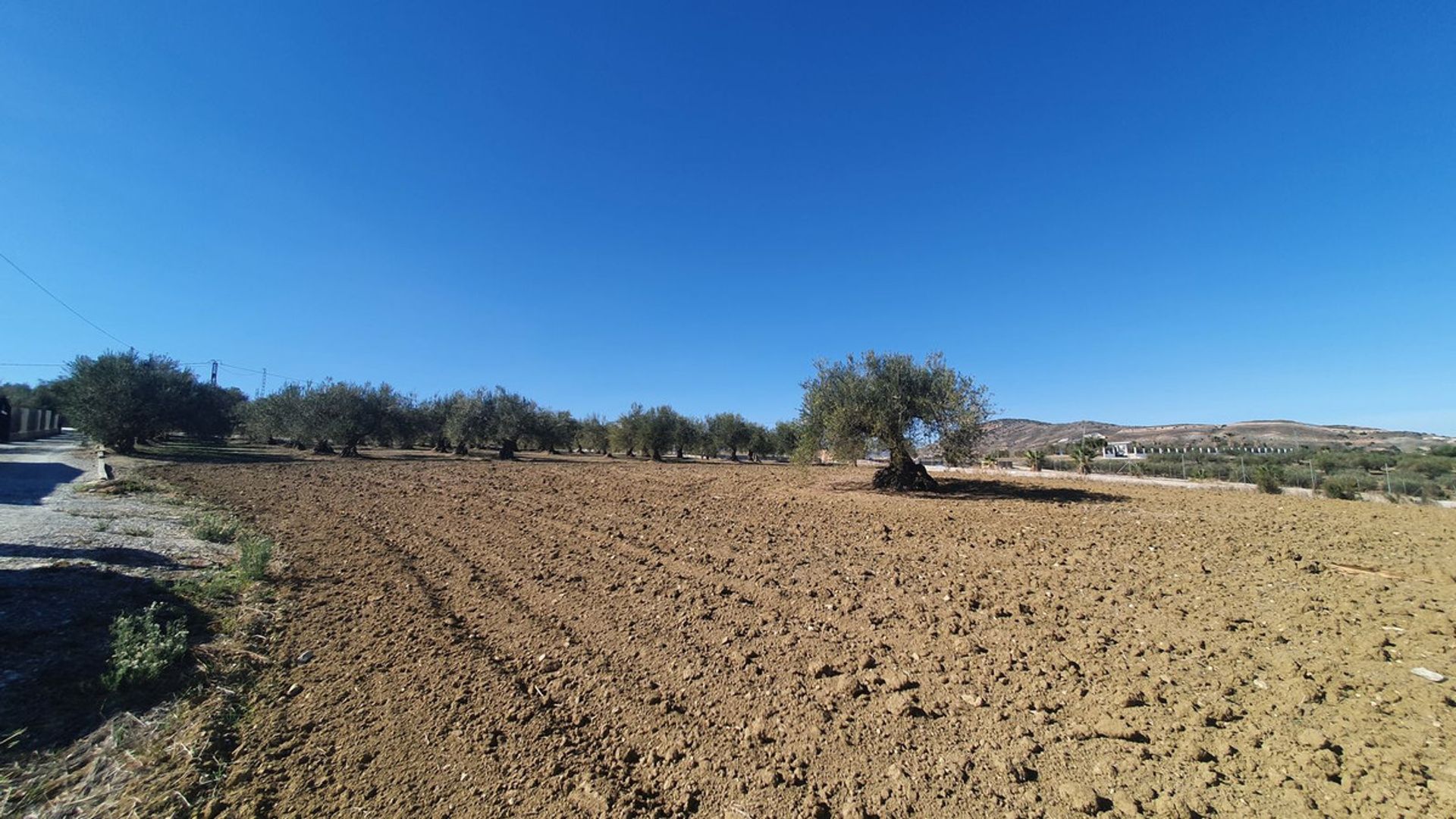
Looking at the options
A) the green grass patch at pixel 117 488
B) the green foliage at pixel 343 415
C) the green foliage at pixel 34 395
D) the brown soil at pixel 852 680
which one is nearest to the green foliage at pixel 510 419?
the green foliage at pixel 343 415

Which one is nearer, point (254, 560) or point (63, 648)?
point (63, 648)

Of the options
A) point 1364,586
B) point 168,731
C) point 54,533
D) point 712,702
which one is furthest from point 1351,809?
point 54,533

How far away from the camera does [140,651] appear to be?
12.6 ft

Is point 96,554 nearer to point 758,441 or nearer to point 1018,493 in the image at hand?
point 1018,493

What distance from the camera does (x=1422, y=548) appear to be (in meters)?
8.88

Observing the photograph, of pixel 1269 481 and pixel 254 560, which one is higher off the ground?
pixel 1269 481

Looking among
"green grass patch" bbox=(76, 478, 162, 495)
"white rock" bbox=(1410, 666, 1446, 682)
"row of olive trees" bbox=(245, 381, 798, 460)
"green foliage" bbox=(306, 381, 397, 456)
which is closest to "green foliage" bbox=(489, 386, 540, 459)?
"row of olive trees" bbox=(245, 381, 798, 460)

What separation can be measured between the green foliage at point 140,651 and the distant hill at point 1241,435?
54408 mm

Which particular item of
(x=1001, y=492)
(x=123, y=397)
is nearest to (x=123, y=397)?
(x=123, y=397)

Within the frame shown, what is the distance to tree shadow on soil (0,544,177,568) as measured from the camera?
6.60 m

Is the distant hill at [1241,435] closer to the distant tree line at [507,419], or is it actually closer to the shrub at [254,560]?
the distant tree line at [507,419]

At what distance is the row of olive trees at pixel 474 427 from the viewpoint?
128 ft

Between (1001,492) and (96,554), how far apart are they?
2138cm

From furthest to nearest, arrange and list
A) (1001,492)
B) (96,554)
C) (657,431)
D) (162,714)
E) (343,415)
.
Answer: (657,431) → (343,415) → (1001,492) → (96,554) → (162,714)
